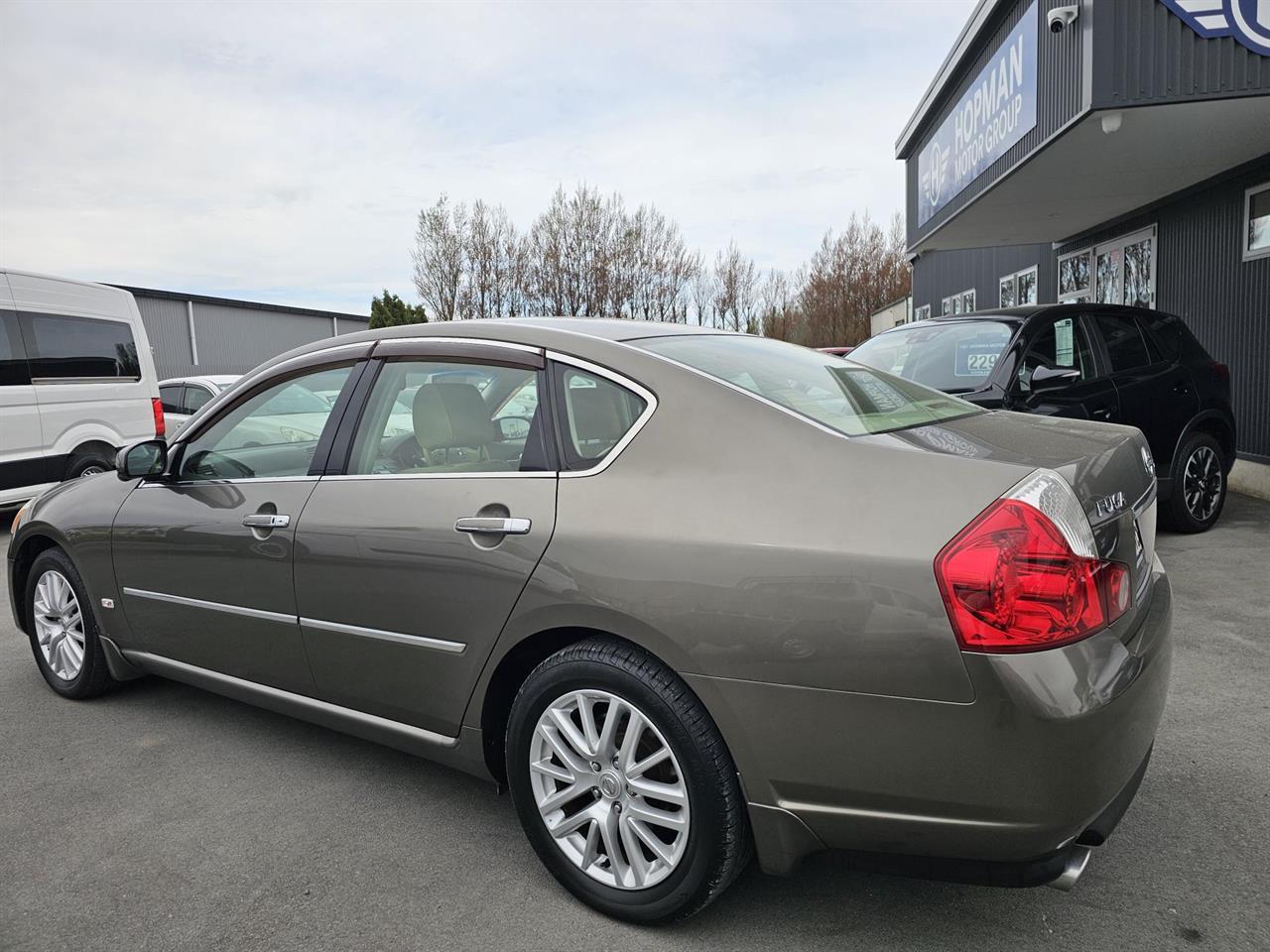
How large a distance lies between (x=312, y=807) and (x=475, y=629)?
1.04m

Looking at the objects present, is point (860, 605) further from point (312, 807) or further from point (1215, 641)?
point (1215, 641)

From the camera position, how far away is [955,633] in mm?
Result: 1822

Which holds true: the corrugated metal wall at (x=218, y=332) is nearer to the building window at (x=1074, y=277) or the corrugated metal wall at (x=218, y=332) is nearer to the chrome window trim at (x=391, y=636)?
the building window at (x=1074, y=277)

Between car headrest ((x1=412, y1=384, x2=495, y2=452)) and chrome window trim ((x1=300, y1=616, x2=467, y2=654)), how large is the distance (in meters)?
0.58

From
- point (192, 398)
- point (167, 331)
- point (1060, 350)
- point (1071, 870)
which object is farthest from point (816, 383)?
point (167, 331)

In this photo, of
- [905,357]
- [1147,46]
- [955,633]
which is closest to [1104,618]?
[955,633]

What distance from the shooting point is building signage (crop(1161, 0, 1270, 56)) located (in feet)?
22.4

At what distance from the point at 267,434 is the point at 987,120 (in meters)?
9.62

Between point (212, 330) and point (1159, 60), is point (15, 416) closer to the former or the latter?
point (1159, 60)

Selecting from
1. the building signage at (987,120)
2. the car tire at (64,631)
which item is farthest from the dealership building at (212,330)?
the car tire at (64,631)

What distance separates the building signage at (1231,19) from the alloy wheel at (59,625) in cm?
842

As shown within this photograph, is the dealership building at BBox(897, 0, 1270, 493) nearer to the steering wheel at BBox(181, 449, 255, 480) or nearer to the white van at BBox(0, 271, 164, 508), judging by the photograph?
the steering wheel at BBox(181, 449, 255, 480)

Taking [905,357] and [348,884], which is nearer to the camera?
[348,884]

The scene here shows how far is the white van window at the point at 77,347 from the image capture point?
8.40 metres
